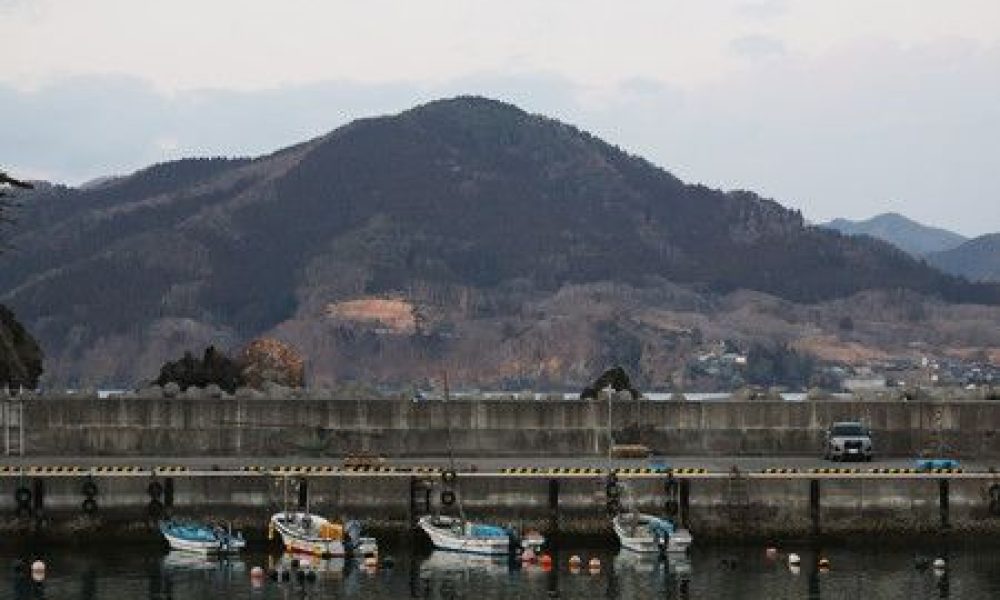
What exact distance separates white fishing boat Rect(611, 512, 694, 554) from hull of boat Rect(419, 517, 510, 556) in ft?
15.4

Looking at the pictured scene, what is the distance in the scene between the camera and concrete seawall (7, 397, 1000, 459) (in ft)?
296

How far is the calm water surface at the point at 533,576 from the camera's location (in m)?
73.1

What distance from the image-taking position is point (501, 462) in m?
87.9

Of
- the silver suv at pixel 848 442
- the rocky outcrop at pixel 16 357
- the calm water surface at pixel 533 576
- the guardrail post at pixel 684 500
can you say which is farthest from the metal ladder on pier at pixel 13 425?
the silver suv at pixel 848 442

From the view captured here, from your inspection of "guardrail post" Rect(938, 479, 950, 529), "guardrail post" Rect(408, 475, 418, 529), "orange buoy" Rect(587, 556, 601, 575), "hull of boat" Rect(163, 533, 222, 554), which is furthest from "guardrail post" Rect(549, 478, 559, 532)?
"guardrail post" Rect(938, 479, 950, 529)

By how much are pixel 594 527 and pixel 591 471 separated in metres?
2.35

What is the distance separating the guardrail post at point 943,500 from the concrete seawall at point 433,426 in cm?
966

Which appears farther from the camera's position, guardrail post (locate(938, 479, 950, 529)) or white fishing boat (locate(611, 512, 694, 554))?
guardrail post (locate(938, 479, 950, 529))

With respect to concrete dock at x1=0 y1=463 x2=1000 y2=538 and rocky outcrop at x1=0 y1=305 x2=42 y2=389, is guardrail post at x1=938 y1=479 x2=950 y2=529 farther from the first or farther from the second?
rocky outcrop at x1=0 y1=305 x2=42 y2=389

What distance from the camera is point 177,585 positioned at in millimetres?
74875

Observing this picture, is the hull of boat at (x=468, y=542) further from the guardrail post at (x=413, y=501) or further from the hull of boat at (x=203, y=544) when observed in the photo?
the hull of boat at (x=203, y=544)

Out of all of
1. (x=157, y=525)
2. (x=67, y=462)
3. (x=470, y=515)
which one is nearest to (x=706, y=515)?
(x=470, y=515)

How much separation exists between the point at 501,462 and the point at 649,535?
10332 mm

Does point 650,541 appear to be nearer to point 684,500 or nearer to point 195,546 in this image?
point 684,500
